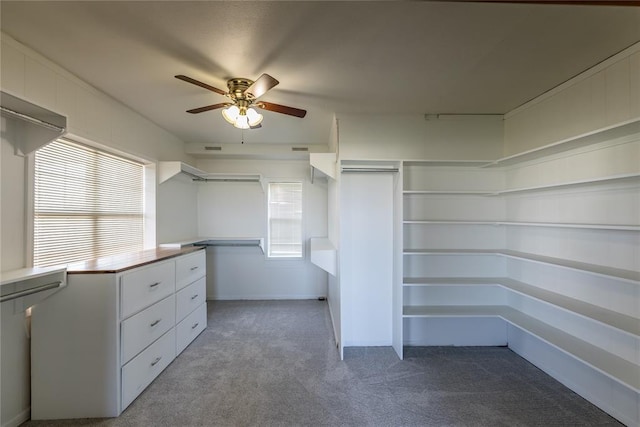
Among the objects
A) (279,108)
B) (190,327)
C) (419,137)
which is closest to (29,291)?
(190,327)

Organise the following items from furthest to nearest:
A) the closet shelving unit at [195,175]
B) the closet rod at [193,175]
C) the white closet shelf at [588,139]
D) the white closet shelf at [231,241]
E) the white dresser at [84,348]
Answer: the white closet shelf at [231,241]
the closet rod at [193,175]
the closet shelving unit at [195,175]
the white dresser at [84,348]
the white closet shelf at [588,139]

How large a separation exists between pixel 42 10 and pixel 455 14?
2213 millimetres

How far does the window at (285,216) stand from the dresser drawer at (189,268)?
4.79 feet

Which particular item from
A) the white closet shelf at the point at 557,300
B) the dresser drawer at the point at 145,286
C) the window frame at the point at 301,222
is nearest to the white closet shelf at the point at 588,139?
the white closet shelf at the point at 557,300

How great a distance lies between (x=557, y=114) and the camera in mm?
2352

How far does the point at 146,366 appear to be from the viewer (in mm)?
2227

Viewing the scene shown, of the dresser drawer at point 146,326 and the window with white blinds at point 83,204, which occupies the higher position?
the window with white blinds at point 83,204

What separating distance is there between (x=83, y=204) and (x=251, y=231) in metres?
2.34

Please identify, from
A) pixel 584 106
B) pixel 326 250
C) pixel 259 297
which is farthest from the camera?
pixel 259 297

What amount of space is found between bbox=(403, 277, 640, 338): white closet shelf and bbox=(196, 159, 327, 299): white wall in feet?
6.84

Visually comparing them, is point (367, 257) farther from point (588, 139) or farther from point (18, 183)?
point (18, 183)

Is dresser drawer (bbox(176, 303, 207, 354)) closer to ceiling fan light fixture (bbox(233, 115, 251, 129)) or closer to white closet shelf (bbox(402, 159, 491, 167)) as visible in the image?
ceiling fan light fixture (bbox(233, 115, 251, 129))

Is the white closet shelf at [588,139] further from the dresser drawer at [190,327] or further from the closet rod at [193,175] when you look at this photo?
the closet rod at [193,175]

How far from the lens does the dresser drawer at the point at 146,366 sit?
202 cm
